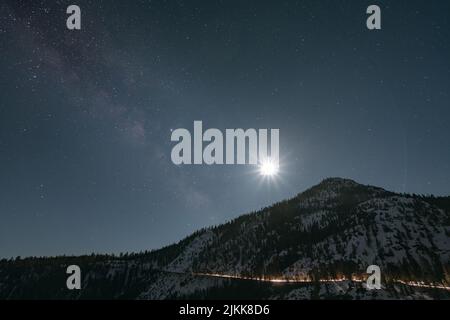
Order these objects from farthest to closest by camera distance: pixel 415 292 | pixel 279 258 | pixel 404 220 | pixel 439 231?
pixel 279 258
pixel 404 220
pixel 439 231
pixel 415 292

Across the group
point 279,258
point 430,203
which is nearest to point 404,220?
point 430,203

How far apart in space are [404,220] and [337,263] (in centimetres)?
4844

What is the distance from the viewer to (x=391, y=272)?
5005 inches

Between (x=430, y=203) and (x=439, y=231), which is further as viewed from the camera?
(x=430, y=203)

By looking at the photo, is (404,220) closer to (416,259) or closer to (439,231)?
(439,231)

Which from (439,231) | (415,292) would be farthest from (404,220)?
(415,292)
